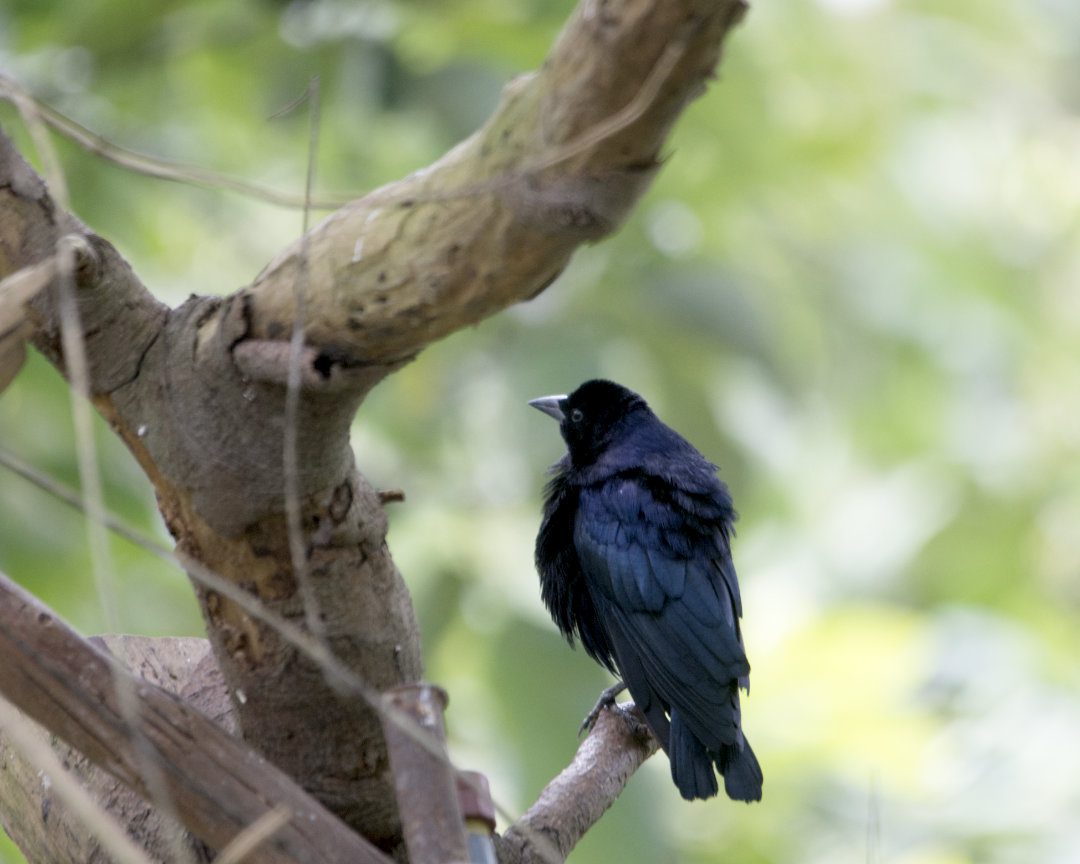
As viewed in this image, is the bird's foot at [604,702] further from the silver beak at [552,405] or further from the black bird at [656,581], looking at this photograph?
the silver beak at [552,405]

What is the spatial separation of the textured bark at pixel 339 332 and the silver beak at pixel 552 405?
219cm

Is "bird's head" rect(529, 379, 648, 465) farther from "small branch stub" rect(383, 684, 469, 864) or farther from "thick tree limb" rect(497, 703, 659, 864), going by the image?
"small branch stub" rect(383, 684, 469, 864)

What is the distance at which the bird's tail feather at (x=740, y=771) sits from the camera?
3369 millimetres

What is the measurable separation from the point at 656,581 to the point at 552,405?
43.5 inches

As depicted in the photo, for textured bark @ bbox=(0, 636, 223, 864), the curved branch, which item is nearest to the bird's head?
textured bark @ bbox=(0, 636, 223, 864)

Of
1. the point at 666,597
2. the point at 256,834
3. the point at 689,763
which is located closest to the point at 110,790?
the point at 256,834

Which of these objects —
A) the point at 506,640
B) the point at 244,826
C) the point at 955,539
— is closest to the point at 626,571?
the point at 506,640

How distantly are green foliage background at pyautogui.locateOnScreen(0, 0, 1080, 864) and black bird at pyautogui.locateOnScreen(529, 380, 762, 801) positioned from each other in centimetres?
57

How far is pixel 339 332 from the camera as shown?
2006mm

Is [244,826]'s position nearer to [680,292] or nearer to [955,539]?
[680,292]

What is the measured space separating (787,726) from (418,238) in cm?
542

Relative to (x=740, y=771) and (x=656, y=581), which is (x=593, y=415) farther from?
(x=740, y=771)

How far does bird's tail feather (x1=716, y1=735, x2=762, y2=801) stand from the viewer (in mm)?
3369

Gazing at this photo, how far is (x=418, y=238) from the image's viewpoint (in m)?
Answer: 1.87
